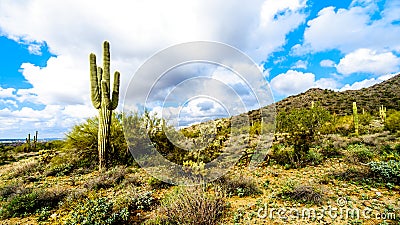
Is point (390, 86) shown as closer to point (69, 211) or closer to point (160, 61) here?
point (160, 61)

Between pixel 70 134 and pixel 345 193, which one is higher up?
pixel 70 134

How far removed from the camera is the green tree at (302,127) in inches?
291

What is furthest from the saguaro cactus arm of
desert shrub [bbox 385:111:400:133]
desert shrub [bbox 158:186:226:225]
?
desert shrub [bbox 385:111:400:133]

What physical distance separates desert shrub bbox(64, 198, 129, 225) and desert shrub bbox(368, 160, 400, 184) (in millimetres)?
5582

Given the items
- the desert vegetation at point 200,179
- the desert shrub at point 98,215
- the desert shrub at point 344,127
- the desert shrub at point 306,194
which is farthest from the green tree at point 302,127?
the desert shrub at point 98,215

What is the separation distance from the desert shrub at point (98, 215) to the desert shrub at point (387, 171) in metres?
5.58

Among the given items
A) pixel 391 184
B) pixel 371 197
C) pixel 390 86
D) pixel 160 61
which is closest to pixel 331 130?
pixel 391 184

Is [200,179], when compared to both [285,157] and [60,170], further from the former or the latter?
[60,170]

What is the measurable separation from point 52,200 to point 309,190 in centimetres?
538

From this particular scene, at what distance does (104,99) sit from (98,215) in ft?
→ 14.8

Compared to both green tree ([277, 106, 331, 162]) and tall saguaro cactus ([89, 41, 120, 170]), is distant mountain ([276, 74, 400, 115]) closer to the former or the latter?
green tree ([277, 106, 331, 162])

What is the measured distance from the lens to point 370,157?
6598 mm

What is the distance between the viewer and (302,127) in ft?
25.4

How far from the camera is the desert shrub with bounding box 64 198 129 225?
12.1 feet
